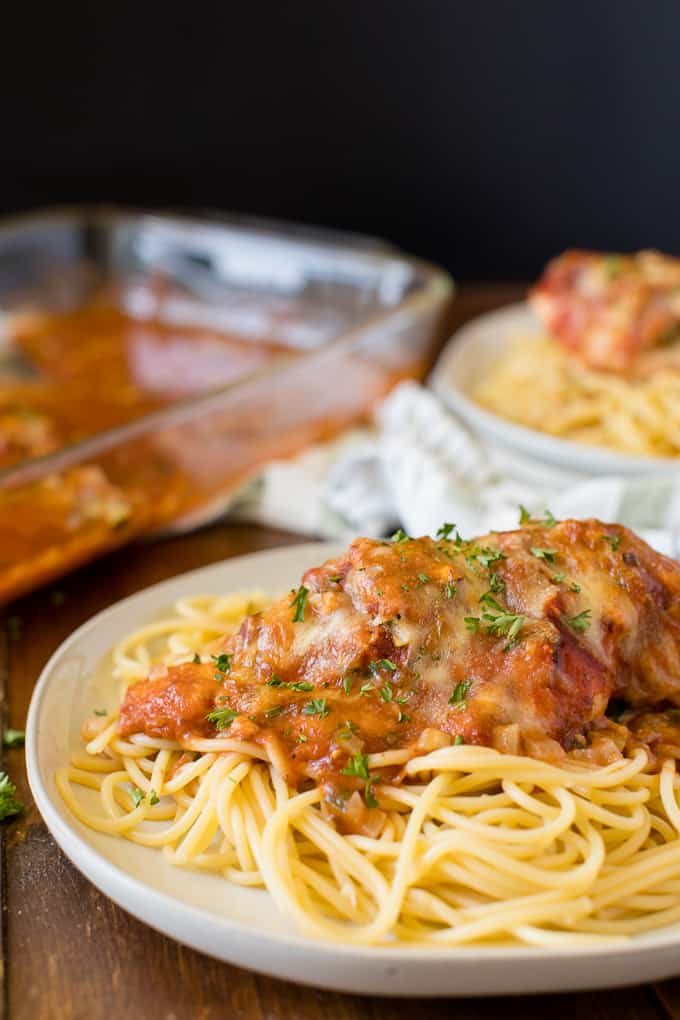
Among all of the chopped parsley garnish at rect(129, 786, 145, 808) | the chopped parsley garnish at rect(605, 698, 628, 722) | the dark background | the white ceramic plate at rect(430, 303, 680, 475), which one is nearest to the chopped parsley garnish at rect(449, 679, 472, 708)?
the chopped parsley garnish at rect(605, 698, 628, 722)

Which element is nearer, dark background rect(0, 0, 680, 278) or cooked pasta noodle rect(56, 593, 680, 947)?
cooked pasta noodle rect(56, 593, 680, 947)

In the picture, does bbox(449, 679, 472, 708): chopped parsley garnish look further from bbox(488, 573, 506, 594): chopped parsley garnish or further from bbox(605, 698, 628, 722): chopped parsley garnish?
bbox(605, 698, 628, 722): chopped parsley garnish

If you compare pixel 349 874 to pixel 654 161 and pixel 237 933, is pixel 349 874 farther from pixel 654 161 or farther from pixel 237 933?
pixel 654 161

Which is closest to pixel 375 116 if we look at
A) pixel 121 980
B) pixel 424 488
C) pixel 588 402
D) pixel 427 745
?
pixel 588 402

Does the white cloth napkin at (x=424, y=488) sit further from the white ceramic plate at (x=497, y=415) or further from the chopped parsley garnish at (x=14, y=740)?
the chopped parsley garnish at (x=14, y=740)

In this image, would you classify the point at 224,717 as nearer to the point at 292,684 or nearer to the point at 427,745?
the point at 292,684

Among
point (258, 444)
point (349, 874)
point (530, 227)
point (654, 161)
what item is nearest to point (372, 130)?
point (530, 227)
